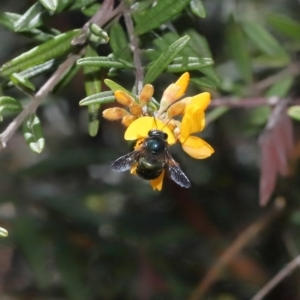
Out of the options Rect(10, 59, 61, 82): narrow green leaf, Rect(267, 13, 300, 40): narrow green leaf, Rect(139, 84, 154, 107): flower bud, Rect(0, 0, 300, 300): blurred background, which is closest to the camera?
Rect(139, 84, 154, 107): flower bud

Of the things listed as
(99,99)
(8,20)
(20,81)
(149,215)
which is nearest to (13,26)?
(8,20)

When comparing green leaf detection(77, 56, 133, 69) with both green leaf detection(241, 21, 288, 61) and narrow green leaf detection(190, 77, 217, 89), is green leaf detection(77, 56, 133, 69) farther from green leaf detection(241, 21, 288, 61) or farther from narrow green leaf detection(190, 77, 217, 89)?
green leaf detection(241, 21, 288, 61)

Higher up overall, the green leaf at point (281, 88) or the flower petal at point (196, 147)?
the flower petal at point (196, 147)

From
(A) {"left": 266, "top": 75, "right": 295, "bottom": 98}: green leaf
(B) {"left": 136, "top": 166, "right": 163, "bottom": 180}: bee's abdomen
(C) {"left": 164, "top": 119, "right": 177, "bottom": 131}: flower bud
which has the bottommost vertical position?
(A) {"left": 266, "top": 75, "right": 295, "bottom": 98}: green leaf

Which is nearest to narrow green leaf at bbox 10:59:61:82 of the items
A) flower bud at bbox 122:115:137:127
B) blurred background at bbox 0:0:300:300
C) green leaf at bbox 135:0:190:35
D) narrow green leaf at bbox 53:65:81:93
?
narrow green leaf at bbox 53:65:81:93

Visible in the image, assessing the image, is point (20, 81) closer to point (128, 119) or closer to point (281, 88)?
point (128, 119)

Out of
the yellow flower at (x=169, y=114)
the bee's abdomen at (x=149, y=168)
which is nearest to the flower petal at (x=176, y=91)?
the yellow flower at (x=169, y=114)

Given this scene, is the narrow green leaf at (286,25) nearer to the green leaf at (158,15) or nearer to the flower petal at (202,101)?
the green leaf at (158,15)
